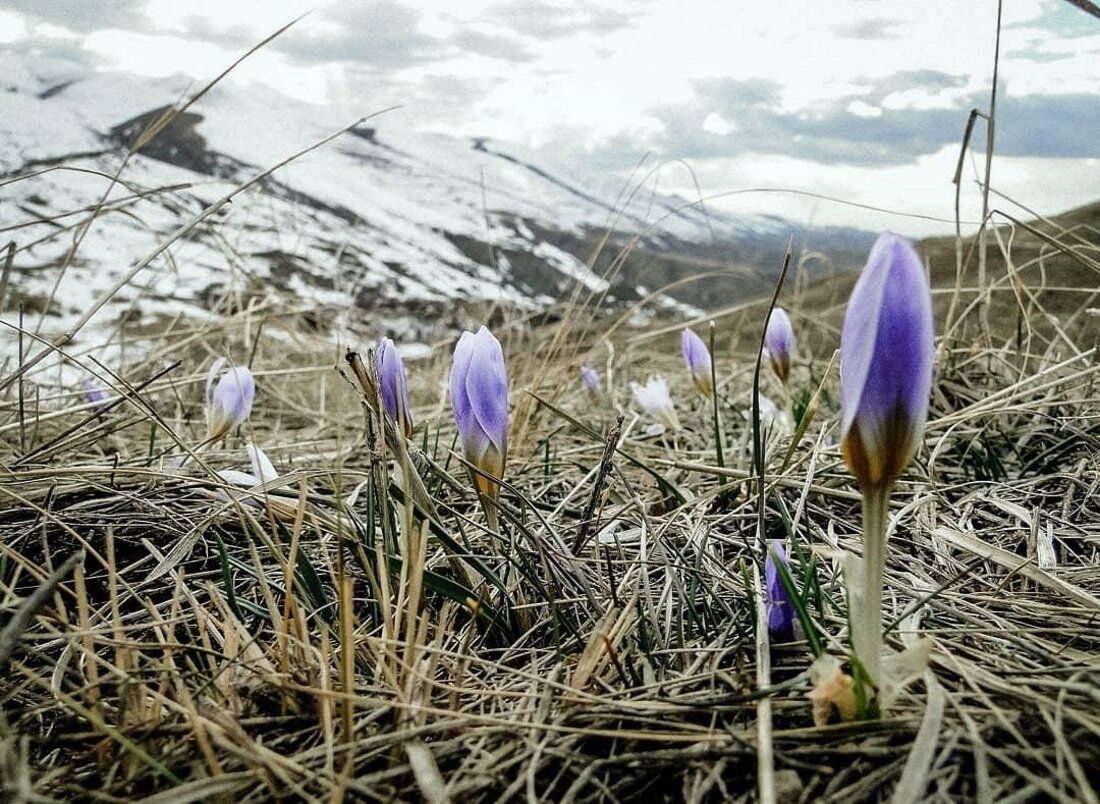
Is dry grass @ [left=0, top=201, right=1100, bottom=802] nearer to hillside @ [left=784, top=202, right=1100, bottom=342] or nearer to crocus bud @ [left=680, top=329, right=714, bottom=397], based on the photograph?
crocus bud @ [left=680, top=329, right=714, bottom=397]

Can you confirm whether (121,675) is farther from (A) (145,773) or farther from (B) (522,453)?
(B) (522,453)

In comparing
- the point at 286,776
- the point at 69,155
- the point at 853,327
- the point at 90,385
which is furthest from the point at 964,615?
the point at 69,155

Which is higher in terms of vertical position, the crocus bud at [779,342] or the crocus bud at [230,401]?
the crocus bud at [779,342]

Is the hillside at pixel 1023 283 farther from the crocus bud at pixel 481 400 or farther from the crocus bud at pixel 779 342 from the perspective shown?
the crocus bud at pixel 481 400

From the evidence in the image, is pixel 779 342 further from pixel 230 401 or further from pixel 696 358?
pixel 230 401

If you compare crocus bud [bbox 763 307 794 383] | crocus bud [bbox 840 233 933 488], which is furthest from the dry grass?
crocus bud [bbox 763 307 794 383]

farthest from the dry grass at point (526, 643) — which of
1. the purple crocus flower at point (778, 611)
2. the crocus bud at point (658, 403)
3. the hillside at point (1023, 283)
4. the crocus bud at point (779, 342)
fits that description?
the hillside at point (1023, 283)
